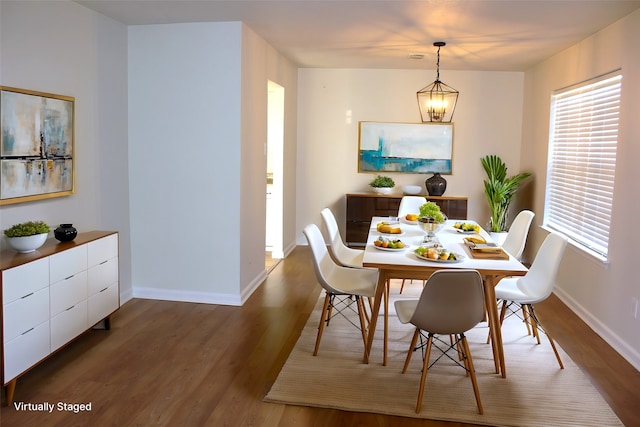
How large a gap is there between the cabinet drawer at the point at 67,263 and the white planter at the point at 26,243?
0.12 metres

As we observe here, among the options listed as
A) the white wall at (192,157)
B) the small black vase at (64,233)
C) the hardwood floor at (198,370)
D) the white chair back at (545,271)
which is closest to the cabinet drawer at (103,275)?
the small black vase at (64,233)

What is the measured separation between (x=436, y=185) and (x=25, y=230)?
16.1ft

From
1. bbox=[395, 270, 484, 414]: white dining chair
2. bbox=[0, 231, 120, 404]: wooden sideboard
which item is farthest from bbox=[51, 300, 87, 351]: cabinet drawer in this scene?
bbox=[395, 270, 484, 414]: white dining chair

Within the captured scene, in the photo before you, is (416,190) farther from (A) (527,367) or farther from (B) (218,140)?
(A) (527,367)

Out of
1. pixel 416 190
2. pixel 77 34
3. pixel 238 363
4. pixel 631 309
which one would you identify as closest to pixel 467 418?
pixel 238 363

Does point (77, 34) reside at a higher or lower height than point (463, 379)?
higher

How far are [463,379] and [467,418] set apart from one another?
46cm

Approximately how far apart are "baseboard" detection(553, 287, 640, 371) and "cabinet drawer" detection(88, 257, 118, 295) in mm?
3634

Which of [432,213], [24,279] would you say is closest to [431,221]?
[432,213]

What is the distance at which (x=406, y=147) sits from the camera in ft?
23.6

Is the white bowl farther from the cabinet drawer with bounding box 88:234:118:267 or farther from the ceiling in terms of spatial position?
the cabinet drawer with bounding box 88:234:118:267

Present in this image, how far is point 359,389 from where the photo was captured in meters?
3.11

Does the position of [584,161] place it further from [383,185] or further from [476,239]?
[383,185]

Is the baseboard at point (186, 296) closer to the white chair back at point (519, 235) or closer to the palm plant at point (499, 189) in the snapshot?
the white chair back at point (519, 235)
